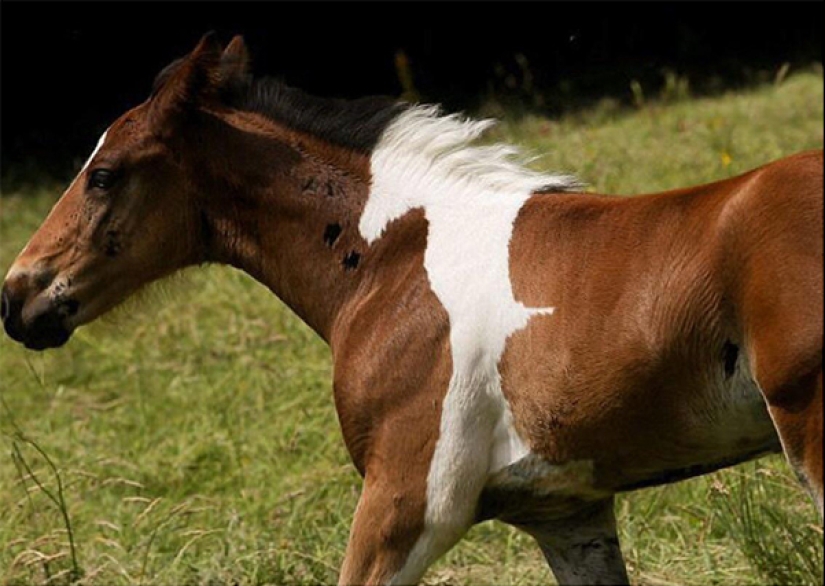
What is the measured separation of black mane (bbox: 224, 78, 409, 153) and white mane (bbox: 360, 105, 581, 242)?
1.8 inches

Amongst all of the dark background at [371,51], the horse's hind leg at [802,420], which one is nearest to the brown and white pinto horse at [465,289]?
the horse's hind leg at [802,420]

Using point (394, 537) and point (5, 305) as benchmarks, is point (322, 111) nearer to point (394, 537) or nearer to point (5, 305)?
A: point (5, 305)

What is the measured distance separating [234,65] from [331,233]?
0.56 meters

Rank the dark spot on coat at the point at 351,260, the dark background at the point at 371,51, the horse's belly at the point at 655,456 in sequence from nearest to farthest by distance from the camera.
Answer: the horse's belly at the point at 655,456, the dark spot on coat at the point at 351,260, the dark background at the point at 371,51

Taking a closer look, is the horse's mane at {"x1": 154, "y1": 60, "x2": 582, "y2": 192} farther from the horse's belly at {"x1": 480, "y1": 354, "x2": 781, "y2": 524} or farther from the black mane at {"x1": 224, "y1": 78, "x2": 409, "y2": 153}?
the horse's belly at {"x1": 480, "y1": 354, "x2": 781, "y2": 524}

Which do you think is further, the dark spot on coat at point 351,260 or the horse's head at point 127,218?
the horse's head at point 127,218

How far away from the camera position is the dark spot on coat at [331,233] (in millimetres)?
3650

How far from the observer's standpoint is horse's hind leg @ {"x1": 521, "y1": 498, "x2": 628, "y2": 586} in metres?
3.48

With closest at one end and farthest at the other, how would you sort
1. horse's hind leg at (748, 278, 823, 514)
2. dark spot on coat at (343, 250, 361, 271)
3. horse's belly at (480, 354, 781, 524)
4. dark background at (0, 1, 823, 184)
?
1. horse's hind leg at (748, 278, 823, 514)
2. horse's belly at (480, 354, 781, 524)
3. dark spot on coat at (343, 250, 361, 271)
4. dark background at (0, 1, 823, 184)

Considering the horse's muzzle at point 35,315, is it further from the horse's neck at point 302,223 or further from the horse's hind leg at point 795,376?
the horse's hind leg at point 795,376

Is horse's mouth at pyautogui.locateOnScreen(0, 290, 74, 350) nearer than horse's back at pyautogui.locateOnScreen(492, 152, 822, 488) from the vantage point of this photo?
No

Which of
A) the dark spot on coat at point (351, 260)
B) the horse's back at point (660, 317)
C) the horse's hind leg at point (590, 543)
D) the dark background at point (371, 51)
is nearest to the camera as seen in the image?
the horse's back at point (660, 317)

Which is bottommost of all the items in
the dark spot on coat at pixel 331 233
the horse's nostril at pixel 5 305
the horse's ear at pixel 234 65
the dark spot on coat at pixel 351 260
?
the dark spot on coat at pixel 351 260

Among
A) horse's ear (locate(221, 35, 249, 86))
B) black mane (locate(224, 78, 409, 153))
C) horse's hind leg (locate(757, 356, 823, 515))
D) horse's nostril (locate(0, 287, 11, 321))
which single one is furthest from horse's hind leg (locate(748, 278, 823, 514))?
horse's nostril (locate(0, 287, 11, 321))
